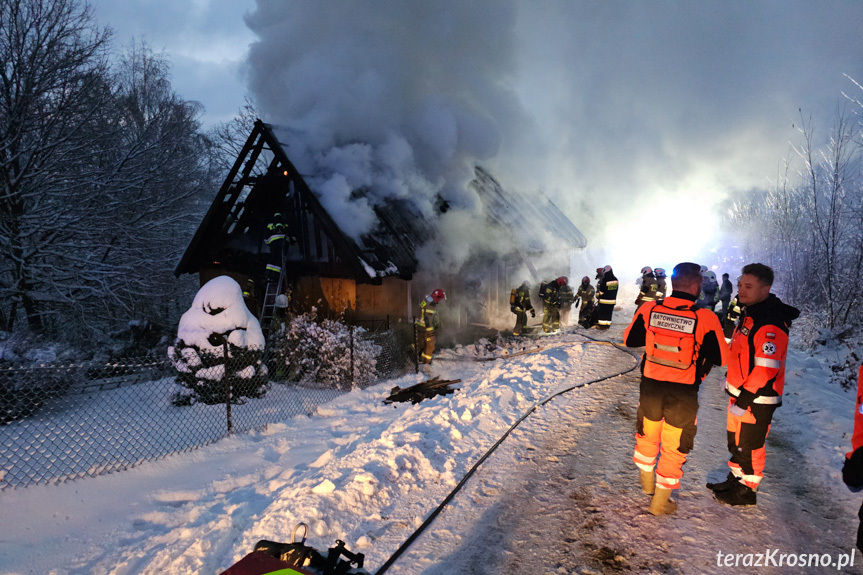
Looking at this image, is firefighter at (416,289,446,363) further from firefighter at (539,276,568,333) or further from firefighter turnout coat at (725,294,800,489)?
firefighter turnout coat at (725,294,800,489)

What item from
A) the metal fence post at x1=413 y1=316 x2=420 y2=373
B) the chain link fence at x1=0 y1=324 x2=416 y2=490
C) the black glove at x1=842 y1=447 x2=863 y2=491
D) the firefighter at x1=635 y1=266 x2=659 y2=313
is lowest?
the chain link fence at x1=0 y1=324 x2=416 y2=490

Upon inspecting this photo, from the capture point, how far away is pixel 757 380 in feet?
10.6

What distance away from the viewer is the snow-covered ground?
2924mm

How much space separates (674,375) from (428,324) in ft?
22.9

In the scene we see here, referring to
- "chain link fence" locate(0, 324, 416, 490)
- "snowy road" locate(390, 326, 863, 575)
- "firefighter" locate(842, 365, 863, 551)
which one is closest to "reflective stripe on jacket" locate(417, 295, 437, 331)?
"chain link fence" locate(0, 324, 416, 490)

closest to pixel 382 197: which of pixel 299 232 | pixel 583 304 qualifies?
pixel 299 232

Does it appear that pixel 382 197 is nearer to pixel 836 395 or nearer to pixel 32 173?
pixel 32 173

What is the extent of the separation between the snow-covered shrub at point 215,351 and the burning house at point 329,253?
3145mm

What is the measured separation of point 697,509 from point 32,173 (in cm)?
1403

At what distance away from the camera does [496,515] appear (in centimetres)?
337

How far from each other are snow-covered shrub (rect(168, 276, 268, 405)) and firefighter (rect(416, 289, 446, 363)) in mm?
3763

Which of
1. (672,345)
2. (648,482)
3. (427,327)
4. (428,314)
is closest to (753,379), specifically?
(672,345)

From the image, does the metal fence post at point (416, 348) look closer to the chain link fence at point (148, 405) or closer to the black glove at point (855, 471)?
the chain link fence at point (148, 405)

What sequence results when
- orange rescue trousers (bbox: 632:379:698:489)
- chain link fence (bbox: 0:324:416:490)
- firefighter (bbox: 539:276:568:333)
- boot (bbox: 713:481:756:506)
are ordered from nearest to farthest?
orange rescue trousers (bbox: 632:379:698:489)
boot (bbox: 713:481:756:506)
chain link fence (bbox: 0:324:416:490)
firefighter (bbox: 539:276:568:333)
